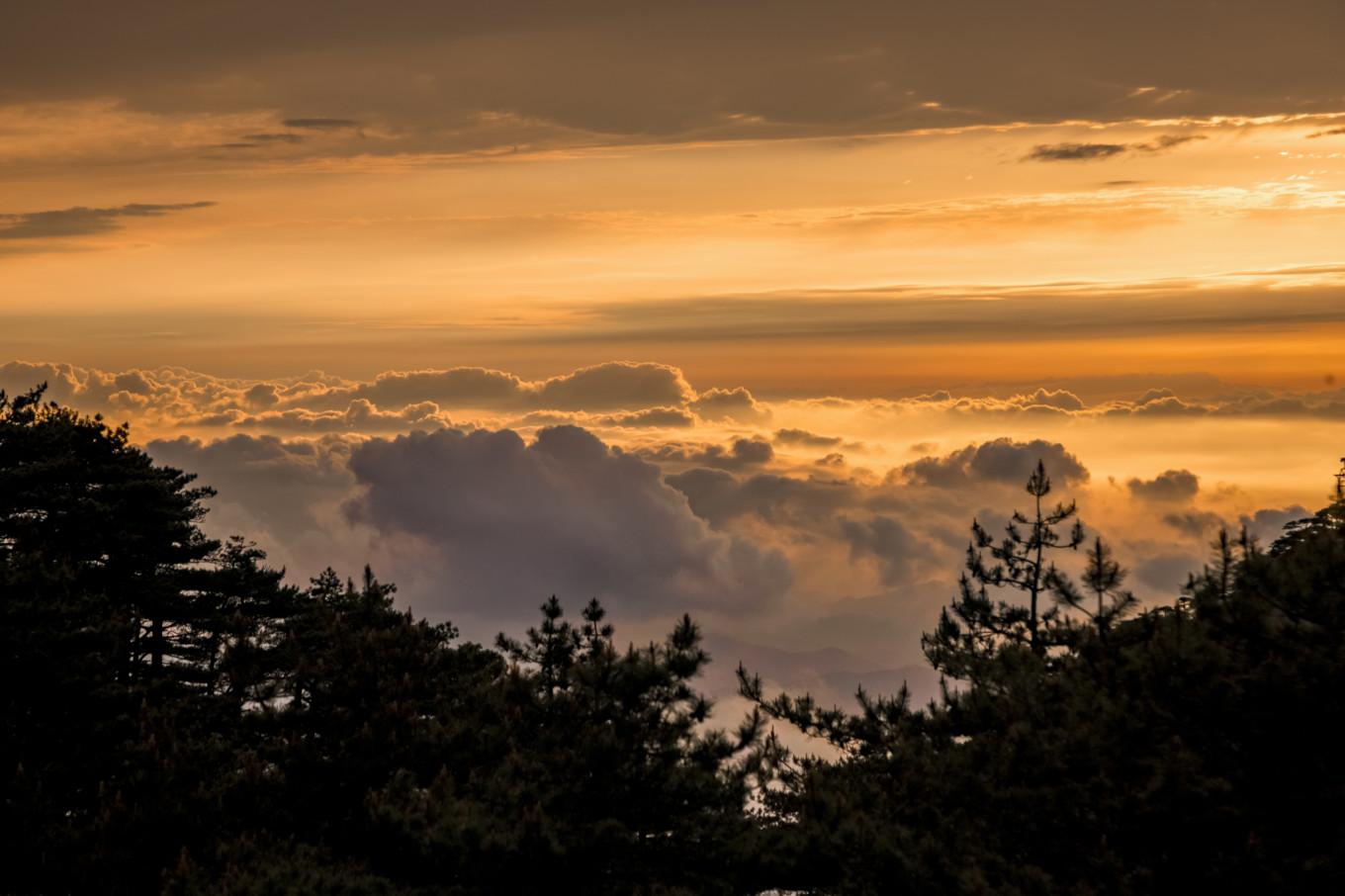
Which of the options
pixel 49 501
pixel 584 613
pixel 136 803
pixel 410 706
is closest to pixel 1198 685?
pixel 584 613

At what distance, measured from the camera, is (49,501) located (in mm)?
41031

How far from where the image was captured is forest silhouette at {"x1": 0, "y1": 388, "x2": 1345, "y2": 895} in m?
18.0

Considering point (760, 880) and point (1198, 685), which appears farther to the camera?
point (760, 880)

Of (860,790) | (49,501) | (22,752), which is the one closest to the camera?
(860,790)

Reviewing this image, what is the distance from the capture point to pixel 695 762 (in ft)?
85.4

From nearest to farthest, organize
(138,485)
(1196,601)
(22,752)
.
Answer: (1196,601) < (22,752) < (138,485)

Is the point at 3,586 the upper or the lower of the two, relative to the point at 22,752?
upper

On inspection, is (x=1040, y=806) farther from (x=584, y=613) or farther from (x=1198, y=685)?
(x=584, y=613)

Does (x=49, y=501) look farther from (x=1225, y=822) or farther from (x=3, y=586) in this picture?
(x=1225, y=822)

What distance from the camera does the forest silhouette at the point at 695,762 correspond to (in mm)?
18031

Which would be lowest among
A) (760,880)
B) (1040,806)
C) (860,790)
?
(760,880)

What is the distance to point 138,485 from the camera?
44.9 meters

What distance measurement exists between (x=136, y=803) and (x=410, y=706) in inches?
237

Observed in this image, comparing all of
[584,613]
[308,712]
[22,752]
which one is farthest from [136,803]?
[584,613]
